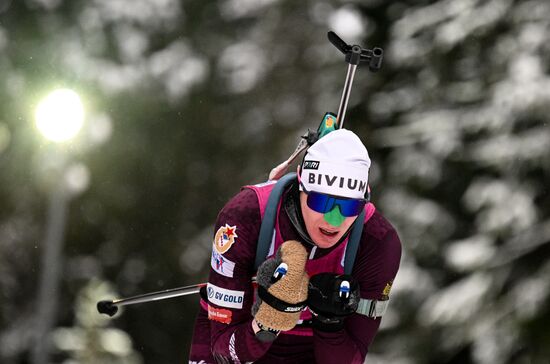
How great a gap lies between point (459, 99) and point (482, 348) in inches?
176

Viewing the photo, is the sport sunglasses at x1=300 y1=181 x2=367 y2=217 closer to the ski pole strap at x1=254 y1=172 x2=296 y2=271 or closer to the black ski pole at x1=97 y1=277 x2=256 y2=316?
the ski pole strap at x1=254 y1=172 x2=296 y2=271

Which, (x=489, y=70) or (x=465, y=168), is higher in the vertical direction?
(x=489, y=70)

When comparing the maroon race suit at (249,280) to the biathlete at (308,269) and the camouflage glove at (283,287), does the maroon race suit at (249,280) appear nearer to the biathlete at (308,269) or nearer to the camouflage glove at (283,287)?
the biathlete at (308,269)

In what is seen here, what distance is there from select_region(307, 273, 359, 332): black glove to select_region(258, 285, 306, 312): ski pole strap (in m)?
0.10

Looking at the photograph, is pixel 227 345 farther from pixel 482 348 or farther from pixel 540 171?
pixel 540 171

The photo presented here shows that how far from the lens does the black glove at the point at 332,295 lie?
3738 millimetres

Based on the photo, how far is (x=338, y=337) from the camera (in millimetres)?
4012

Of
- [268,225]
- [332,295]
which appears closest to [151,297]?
[268,225]

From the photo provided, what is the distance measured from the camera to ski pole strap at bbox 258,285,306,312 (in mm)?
3637

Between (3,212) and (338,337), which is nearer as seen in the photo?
(338,337)

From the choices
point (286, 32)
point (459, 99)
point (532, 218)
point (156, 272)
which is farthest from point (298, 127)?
point (532, 218)

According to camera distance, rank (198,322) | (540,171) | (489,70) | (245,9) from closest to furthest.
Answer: (198,322)
(540,171)
(489,70)
(245,9)

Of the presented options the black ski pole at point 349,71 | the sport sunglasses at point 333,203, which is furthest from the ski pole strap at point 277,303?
the black ski pole at point 349,71

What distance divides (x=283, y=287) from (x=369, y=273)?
0.70m
